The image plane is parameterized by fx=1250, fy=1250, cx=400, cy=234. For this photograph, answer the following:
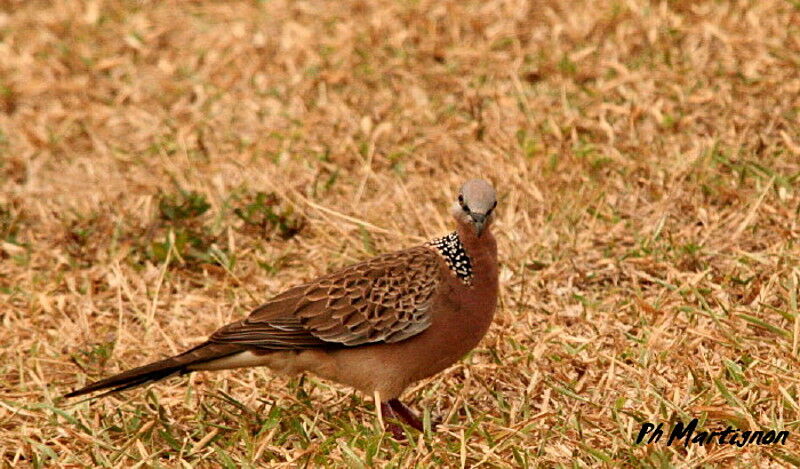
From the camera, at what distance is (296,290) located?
5246mm

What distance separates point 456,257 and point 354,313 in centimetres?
48

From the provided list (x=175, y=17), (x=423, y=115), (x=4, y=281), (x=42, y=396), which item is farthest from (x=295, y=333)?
(x=175, y=17)

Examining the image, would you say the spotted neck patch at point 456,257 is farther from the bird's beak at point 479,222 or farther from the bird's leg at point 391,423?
the bird's leg at point 391,423

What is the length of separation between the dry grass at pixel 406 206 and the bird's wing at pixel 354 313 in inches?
13.2

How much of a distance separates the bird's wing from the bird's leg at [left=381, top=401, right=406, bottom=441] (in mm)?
280

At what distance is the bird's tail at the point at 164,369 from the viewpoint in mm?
4883

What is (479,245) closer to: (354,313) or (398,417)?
(354,313)

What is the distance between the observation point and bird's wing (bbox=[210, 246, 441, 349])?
4996 mm

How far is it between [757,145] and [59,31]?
16.6 feet

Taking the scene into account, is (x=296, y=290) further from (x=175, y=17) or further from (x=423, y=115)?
(x=175, y=17)

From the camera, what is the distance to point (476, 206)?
499 centimetres

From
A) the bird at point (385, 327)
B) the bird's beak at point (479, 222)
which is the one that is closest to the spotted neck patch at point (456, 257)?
the bird at point (385, 327)

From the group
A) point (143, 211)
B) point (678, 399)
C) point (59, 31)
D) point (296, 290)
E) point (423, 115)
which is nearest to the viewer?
point (678, 399)

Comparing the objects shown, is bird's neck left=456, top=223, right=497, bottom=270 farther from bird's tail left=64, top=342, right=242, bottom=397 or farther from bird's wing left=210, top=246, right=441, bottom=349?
bird's tail left=64, top=342, right=242, bottom=397
